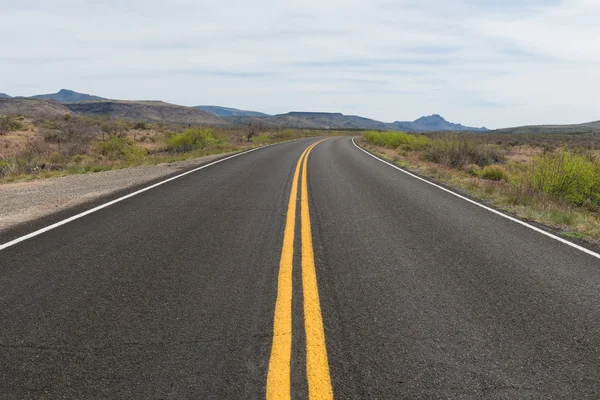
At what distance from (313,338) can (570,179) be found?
34.3ft

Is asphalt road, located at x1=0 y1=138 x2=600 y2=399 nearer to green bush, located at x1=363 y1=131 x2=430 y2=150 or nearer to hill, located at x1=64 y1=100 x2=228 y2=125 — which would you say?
green bush, located at x1=363 y1=131 x2=430 y2=150

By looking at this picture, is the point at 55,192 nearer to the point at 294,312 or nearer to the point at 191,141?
the point at 294,312

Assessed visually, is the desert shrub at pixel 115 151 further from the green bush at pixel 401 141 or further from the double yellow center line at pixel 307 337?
the green bush at pixel 401 141

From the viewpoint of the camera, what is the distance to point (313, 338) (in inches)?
121

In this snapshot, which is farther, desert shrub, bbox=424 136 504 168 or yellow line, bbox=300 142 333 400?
desert shrub, bbox=424 136 504 168

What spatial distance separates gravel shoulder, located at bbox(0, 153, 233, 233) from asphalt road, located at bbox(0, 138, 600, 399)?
1.33 metres

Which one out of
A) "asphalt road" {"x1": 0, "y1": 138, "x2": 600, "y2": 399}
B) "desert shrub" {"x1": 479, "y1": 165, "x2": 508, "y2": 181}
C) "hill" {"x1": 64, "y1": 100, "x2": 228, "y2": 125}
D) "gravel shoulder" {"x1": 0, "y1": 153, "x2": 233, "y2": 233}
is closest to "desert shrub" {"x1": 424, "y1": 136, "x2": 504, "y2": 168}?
"desert shrub" {"x1": 479, "y1": 165, "x2": 508, "y2": 181}

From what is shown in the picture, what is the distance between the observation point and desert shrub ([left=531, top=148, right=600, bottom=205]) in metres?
10.6

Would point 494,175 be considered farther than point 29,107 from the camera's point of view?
No

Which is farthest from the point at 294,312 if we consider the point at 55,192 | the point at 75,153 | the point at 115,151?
the point at 115,151

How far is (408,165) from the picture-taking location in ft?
58.2

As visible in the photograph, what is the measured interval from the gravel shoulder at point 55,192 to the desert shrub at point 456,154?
13.2m

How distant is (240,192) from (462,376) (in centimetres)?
745

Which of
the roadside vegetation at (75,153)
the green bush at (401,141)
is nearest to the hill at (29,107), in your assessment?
the roadside vegetation at (75,153)
